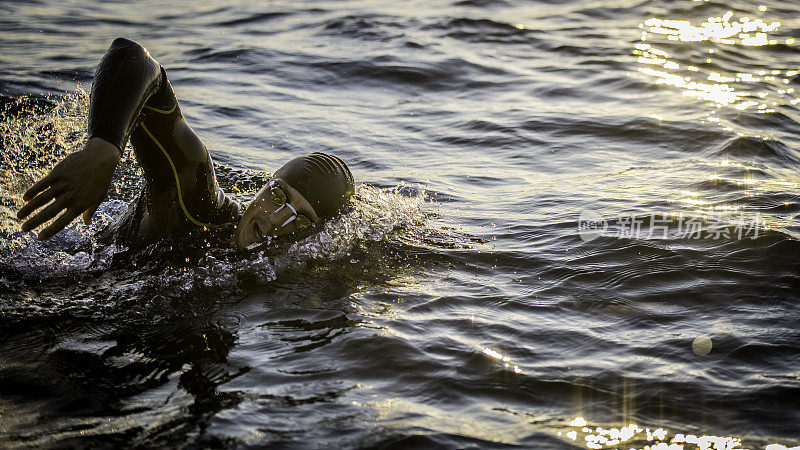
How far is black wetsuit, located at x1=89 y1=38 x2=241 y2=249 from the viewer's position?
3.87 m

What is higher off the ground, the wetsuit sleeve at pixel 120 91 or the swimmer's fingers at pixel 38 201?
the wetsuit sleeve at pixel 120 91

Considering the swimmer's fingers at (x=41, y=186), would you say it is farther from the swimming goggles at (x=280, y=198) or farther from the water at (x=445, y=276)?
the swimming goggles at (x=280, y=198)

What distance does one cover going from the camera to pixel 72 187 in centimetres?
353

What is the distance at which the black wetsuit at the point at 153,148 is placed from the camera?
12.7 ft

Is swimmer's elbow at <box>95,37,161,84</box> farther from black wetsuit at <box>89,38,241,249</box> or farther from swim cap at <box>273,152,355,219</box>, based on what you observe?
swim cap at <box>273,152,355,219</box>

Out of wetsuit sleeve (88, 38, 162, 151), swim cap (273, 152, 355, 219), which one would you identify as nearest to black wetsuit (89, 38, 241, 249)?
wetsuit sleeve (88, 38, 162, 151)

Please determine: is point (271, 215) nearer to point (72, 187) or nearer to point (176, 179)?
point (176, 179)

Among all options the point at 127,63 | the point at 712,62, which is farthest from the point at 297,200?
the point at 712,62

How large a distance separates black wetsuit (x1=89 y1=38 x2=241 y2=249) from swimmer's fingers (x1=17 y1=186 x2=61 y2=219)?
1.27 ft

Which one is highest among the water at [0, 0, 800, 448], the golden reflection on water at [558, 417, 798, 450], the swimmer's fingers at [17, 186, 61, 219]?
the swimmer's fingers at [17, 186, 61, 219]

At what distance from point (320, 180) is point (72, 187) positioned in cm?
205

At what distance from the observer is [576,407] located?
140 inches

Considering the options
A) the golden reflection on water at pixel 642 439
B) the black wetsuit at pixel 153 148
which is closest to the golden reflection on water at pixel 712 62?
the golden reflection on water at pixel 642 439

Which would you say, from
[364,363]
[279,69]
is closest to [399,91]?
[279,69]
